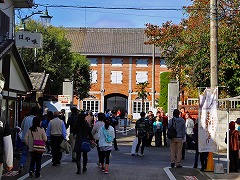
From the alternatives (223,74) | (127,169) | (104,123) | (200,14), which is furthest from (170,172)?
(200,14)

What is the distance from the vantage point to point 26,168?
47.7ft

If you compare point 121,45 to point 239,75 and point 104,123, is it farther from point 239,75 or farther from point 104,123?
point 104,123

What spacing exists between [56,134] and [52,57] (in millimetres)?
27637

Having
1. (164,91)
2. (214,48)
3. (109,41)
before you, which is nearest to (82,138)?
(214,48)

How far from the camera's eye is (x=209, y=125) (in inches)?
570

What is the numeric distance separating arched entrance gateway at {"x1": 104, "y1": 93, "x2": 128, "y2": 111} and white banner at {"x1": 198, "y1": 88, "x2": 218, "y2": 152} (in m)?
51.1

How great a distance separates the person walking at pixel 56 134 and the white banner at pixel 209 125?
4.44 metres

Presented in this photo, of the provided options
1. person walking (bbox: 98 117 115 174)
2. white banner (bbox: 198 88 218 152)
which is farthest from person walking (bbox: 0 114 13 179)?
white banner (bbox: 198 88 218 152)

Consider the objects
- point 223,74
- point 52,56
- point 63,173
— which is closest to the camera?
point 63,173

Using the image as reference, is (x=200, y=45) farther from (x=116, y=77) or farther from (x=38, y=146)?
(x=116, y=77)

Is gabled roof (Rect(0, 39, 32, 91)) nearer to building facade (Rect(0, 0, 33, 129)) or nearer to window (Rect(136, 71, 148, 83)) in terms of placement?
building facade (Rect(0, 0, 33, 129))

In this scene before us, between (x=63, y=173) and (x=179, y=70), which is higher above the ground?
(x=179, y=70)

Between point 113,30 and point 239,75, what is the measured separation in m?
42.4

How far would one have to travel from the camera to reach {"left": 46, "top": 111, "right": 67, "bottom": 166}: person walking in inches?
588
